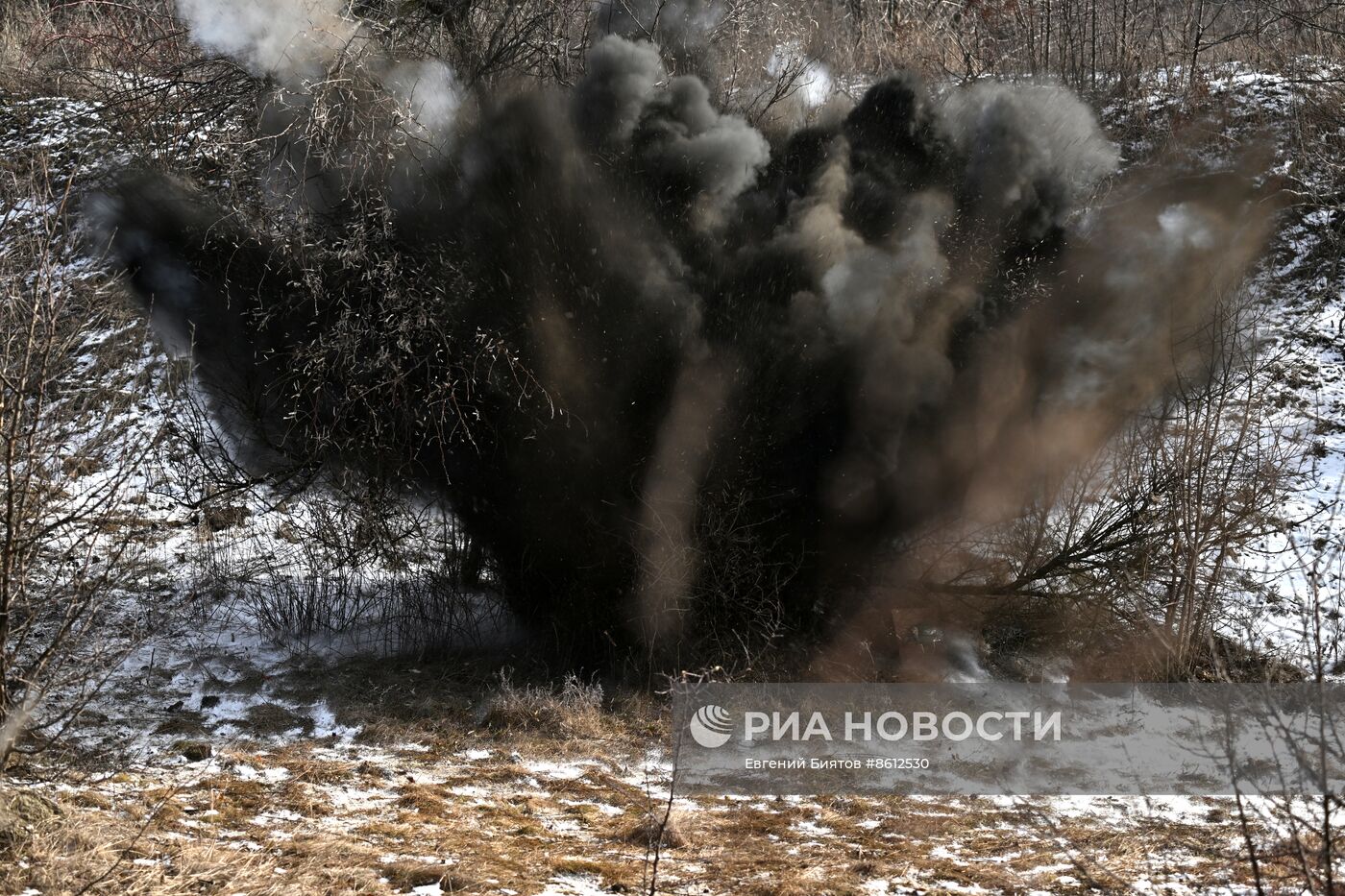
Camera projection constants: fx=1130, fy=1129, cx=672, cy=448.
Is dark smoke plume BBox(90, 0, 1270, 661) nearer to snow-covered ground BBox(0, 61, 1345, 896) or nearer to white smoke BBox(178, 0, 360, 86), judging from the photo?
white smoke BBox(178, 0, 360, 86)

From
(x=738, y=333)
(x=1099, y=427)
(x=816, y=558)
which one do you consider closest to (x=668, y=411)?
(x=738, y=333)

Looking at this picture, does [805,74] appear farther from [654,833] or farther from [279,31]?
[654,833]

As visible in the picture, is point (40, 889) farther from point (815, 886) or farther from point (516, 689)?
point (516, 689)

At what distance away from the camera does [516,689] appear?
9086mm

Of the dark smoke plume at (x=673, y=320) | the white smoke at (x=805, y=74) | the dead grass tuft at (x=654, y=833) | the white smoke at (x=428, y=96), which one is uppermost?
the white smoke at (x=805, y=74)

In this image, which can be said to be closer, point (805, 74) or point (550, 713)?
point (550, 713)

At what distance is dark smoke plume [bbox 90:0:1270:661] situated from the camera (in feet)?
30.0

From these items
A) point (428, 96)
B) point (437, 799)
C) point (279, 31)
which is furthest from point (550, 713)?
point (279, 31)

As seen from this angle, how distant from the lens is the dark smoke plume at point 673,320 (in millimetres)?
9148

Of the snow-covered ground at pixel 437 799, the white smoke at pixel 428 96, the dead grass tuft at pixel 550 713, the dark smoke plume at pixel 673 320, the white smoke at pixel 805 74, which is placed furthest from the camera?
the white smoke at pixel 805 74

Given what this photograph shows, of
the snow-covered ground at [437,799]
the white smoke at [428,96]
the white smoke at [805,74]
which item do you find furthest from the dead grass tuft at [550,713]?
the white smoke at [805,74]

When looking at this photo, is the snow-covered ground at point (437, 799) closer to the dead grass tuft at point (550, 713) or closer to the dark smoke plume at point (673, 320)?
the dead grass tuft at point (550, 713)

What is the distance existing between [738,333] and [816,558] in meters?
2.17

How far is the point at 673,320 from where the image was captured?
922 cm
